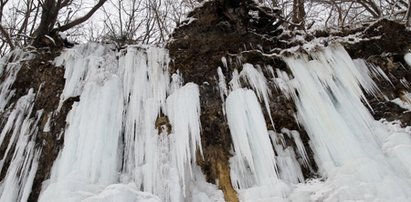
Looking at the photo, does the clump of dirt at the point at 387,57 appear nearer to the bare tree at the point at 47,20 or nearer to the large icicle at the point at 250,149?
the large icicle at the point at 250,149

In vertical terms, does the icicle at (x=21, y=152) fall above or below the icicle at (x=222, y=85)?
below

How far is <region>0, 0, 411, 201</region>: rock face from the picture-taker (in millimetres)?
3711

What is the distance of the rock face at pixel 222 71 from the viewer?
3.71m

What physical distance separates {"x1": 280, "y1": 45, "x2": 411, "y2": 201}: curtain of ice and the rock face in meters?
0.13

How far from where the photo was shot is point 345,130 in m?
3.52

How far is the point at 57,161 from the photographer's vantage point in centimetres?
364

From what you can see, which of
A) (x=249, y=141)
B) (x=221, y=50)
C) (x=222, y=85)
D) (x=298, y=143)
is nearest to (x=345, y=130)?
(x=298, y=143)

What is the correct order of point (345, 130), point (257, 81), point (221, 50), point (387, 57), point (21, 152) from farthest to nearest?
point (221, 50) → point (387, 57) → point (257, 81) → point (21, 152) → point (345, 130)

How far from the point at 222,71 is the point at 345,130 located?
151 cm

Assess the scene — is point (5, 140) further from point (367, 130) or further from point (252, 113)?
point (367, 130)

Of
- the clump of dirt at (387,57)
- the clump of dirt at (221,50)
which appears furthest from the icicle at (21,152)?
the clump of dirt at (387,57)

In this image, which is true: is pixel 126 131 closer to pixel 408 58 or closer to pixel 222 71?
pixel 222 71

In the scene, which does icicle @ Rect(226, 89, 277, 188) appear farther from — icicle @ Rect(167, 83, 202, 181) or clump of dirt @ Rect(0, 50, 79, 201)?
clump of dirt @ Rect(0, 50, 79, 201)

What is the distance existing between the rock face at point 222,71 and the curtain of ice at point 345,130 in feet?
0.44
